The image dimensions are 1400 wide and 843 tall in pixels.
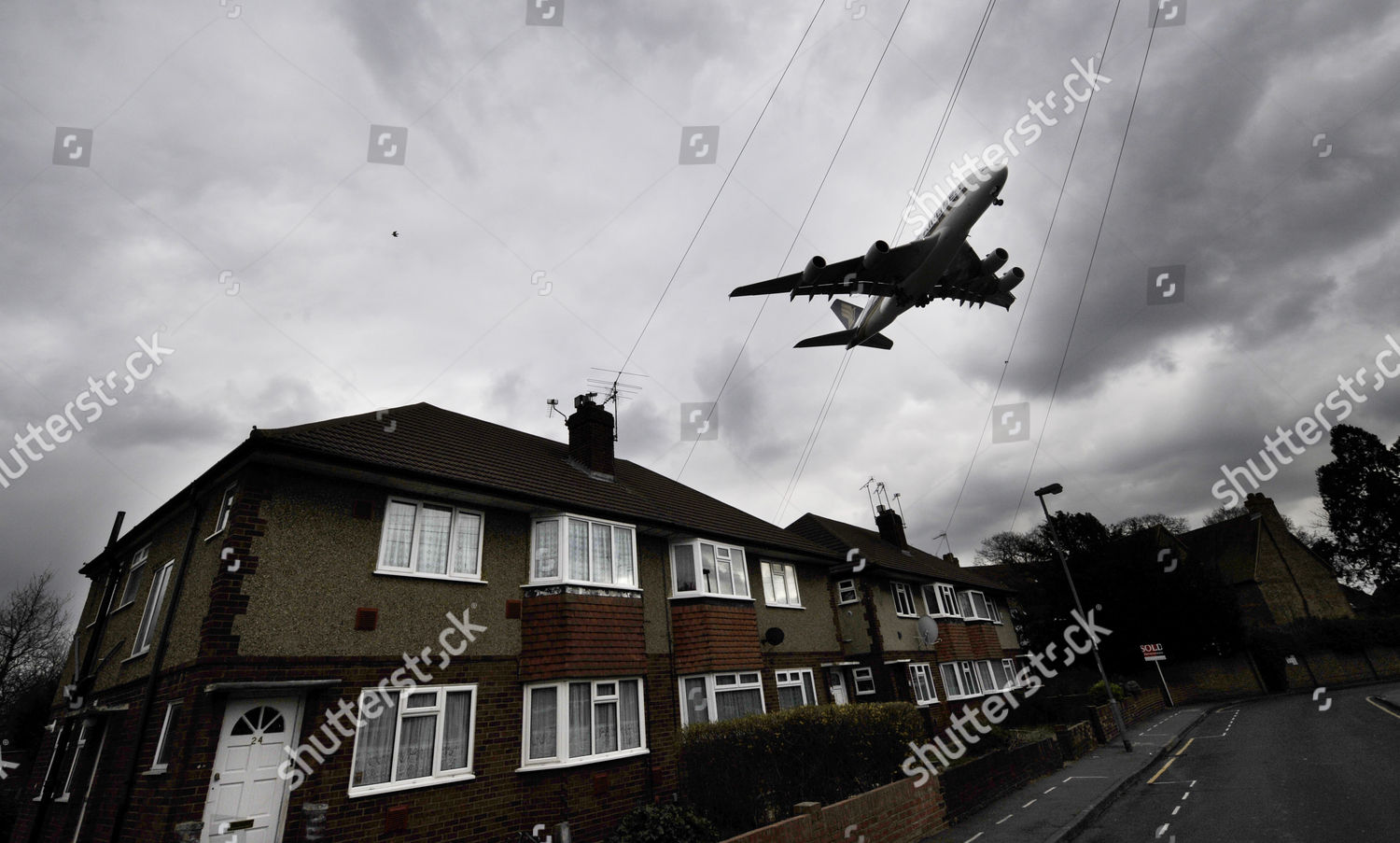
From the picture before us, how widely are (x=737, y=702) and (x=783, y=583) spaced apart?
4341 millimetres

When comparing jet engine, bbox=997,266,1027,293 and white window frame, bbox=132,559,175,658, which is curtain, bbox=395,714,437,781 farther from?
jet engine, bbox=997,266,1027,293

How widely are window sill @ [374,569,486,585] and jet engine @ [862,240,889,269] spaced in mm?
9772

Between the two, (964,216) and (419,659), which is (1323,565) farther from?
(419,659)

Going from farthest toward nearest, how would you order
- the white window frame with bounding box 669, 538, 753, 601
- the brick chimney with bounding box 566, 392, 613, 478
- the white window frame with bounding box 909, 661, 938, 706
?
the white window frame with bounding box 909, 661, 938, 706, the brick chimney with bounding box 566, 392, 613, 478, the white window frame with bounding box 669, 538, 753, 601

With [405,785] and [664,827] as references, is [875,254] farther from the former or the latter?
[405,785]

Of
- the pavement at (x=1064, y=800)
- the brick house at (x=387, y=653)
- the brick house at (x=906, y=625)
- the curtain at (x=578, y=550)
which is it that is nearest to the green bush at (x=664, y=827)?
the brick house at (x=387, y=653)

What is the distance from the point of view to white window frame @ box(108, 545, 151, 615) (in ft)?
40.0

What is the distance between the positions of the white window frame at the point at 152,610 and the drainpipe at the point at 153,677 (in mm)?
554

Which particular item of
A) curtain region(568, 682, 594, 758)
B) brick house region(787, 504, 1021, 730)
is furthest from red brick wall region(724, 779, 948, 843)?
brick house region(787, 504, 1021, 730)

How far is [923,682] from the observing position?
68.7 feet

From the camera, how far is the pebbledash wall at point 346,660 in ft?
26.6

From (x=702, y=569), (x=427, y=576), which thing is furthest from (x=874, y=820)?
(x=427, y=576)

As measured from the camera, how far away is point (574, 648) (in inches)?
440

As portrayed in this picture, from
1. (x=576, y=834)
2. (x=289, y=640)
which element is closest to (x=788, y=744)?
(x=576, y=834)
